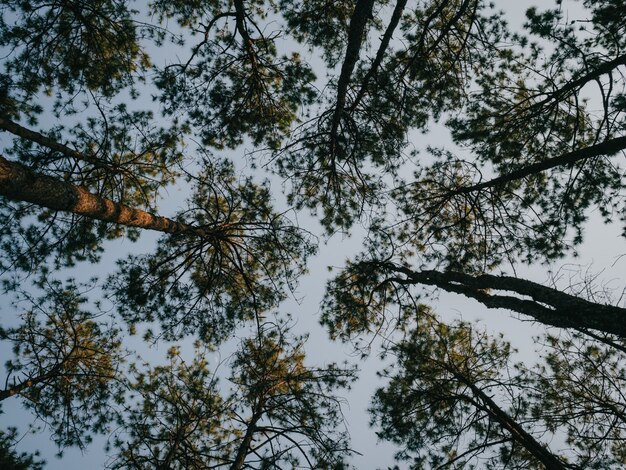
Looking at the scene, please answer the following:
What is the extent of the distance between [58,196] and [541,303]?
20.0 feet

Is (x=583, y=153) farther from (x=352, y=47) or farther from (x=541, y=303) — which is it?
(x=352, y=47)

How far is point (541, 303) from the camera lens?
13.7 feet

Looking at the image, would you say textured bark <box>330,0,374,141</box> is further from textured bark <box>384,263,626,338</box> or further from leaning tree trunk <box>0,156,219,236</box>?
leaning tree trunk <box>0,156,219,236</box>

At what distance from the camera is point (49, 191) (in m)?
3.47

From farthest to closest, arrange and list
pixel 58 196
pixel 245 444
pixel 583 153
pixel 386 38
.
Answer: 1. pixel 245 444
2. pixel 386 38
3. pixel 583 153
4. pixel 58 196

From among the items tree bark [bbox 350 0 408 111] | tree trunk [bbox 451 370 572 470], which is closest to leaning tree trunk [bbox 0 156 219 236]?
tree bark [bbox 350 0 408 111]

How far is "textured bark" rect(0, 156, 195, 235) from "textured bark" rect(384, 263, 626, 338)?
185 inches

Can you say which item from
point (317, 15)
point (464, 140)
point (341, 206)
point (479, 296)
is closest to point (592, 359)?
point (479, 296)

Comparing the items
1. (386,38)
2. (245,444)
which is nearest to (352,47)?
(386,38)

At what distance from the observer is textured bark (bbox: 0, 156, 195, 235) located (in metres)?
3.15

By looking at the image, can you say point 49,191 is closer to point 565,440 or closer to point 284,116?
point 284,116

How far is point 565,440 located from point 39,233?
9254 mm

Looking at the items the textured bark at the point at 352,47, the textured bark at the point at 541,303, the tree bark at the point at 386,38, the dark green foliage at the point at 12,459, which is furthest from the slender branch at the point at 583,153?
the dark green foliage at the point at 12,459

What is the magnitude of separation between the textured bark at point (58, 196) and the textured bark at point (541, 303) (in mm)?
4693
